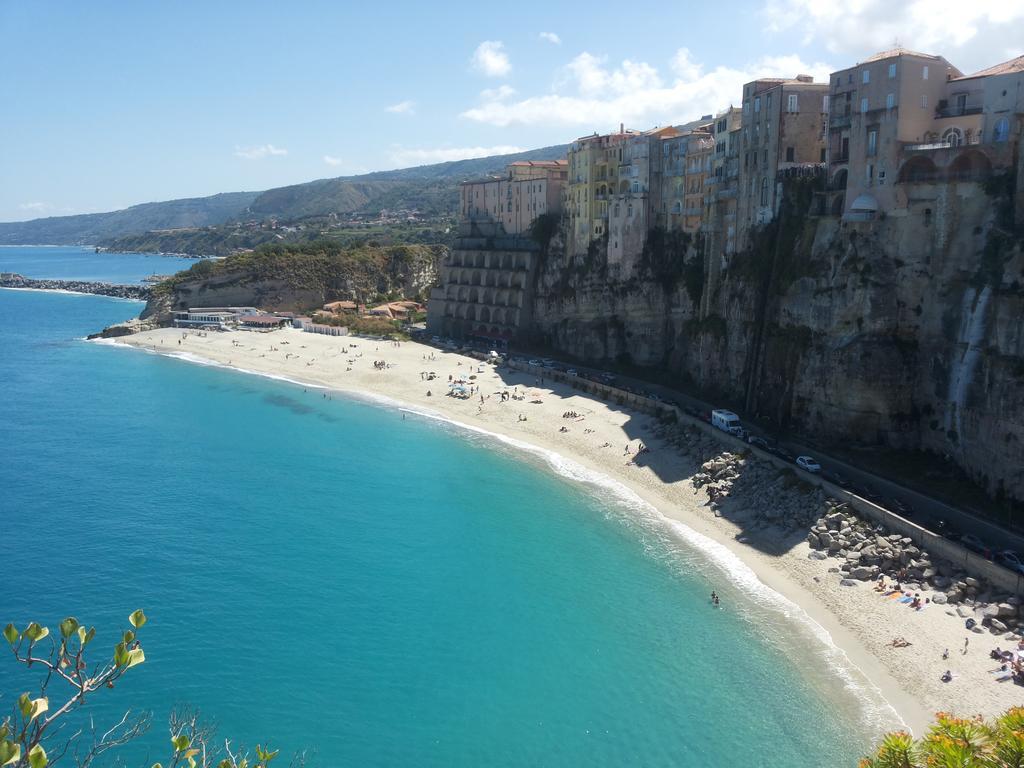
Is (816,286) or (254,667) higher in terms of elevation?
(816,286)

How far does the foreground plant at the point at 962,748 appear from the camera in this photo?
1389 cm

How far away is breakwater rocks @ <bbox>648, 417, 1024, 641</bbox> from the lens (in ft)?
109

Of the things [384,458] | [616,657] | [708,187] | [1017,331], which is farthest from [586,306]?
[616,657]

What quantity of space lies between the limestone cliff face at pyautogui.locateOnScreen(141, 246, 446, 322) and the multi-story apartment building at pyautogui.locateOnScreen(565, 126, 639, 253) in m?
52.2

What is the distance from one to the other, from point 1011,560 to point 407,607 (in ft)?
84.9

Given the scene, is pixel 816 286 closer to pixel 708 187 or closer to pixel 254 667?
pixel 708 187

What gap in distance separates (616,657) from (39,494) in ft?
125

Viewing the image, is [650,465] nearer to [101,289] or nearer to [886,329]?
[886,329]

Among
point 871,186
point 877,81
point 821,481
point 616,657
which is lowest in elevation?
point 616,657

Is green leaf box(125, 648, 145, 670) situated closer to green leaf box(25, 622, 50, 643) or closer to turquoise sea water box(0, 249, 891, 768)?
green leaf box(25, 622, 50, 643)

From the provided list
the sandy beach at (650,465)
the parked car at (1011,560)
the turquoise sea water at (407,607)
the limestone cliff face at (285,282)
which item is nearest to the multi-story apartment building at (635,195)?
the sandy beach at (650,465)

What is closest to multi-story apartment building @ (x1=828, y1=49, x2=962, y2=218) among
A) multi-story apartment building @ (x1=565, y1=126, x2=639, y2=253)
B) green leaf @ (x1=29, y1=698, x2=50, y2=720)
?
multi-story apartment building @ (x1=565, y1=126, x2=639, y2=253)

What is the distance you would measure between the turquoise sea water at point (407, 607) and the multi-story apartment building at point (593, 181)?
29.6 metres

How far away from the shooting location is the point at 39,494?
50500mm
